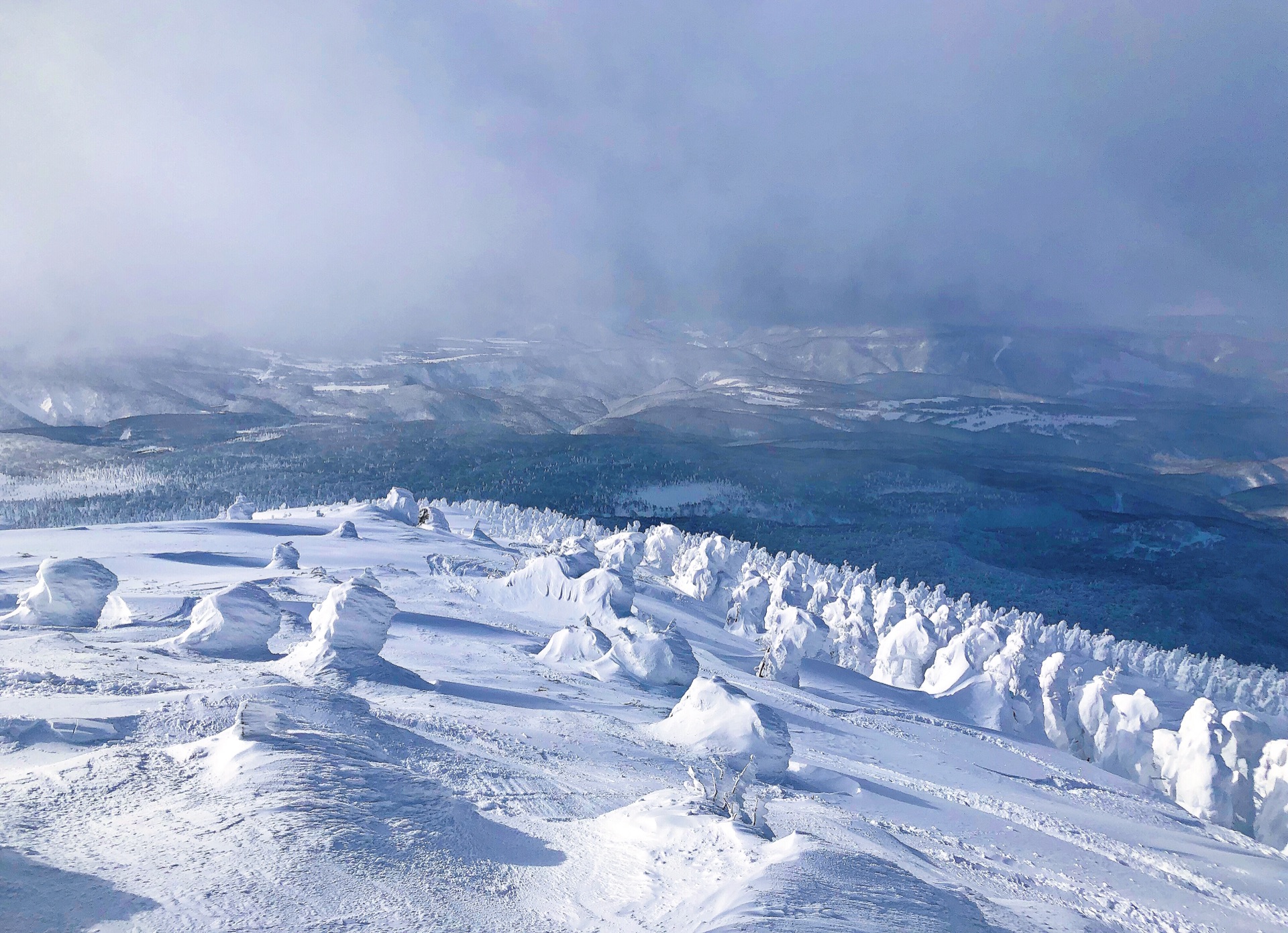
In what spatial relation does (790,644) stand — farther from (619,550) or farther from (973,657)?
(619,550)

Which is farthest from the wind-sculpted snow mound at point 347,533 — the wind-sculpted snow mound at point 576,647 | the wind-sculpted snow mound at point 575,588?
the wind-sculpted snow mound at point 576,647

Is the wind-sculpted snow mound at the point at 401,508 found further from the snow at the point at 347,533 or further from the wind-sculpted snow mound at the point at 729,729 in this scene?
the wind-sculpted snow mound at the point at 729,729

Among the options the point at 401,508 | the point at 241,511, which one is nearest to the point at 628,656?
the point at 401,508

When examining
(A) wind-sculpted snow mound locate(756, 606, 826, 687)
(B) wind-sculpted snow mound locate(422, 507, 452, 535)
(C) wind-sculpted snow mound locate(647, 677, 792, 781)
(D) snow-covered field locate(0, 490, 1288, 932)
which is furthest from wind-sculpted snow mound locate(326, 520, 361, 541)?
(C) wind-sculpted snow mound locate(647, 677, 792, 781)

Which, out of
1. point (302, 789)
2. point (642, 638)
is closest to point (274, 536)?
point (642, 638)

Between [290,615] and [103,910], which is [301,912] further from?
[290,615]
